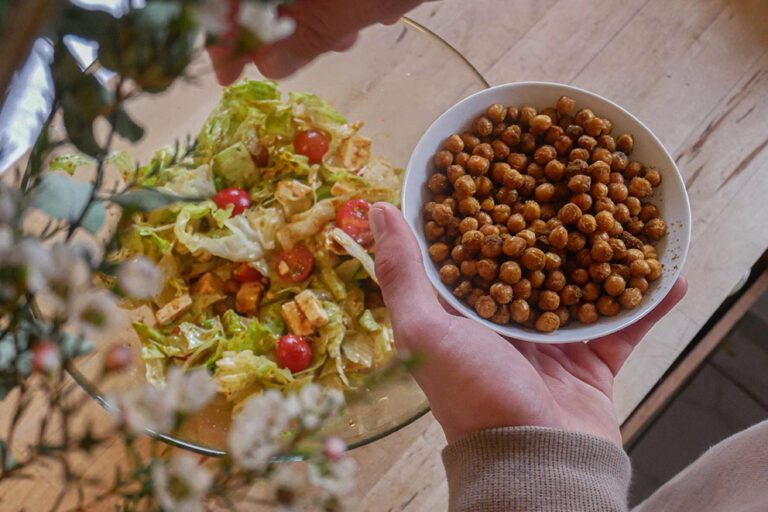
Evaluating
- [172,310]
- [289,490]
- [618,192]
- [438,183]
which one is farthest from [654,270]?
[289,490]

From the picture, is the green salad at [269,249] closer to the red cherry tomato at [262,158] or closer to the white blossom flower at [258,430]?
the red cherry tomato at [262,158]

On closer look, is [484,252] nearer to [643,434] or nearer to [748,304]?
[748,304]

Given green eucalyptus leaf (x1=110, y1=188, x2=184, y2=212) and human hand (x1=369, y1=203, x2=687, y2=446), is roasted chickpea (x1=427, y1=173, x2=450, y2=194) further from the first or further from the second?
green eucalyptus leaf (x1=110, y1=188, x2=184, y2=212)

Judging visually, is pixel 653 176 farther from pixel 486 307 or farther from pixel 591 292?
pixel 486 307

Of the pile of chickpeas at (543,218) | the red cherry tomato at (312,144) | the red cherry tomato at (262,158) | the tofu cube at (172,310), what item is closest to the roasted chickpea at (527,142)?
the pile of chickpeas at (543,218)

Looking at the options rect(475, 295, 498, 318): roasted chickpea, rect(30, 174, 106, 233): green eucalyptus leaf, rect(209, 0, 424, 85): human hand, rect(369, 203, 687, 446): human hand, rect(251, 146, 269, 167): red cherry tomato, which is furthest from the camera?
rect(251, 146, 269, 167): red cherry tomato

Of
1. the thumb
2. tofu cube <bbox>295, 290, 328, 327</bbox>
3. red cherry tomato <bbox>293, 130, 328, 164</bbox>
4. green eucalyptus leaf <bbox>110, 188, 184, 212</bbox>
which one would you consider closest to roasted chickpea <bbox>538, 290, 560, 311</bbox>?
the thumb
